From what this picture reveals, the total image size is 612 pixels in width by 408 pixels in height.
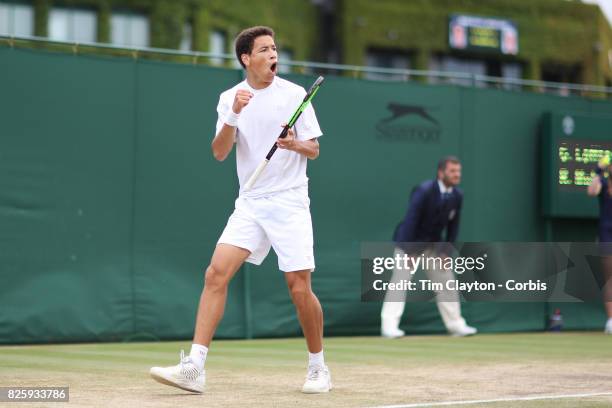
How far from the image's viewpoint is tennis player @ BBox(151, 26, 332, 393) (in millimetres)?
7027

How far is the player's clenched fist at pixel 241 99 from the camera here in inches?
269

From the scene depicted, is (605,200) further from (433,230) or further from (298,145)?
(298,145)

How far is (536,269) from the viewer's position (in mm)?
14586

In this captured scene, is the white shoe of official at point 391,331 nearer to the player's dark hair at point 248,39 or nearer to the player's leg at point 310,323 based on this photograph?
the player's leg at point 310,323

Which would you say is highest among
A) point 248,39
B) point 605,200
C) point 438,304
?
point 248,39

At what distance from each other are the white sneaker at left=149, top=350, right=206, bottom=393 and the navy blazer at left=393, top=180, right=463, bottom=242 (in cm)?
632

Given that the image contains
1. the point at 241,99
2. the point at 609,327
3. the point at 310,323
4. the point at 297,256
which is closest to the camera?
the point at 241,99

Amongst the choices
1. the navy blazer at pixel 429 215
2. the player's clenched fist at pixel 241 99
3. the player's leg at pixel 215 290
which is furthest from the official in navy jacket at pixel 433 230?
the player's clenched fist at pixel 241 99

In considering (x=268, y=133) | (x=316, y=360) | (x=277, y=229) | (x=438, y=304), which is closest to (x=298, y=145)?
(x=268, y=133)

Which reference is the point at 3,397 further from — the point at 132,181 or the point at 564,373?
the point at 132,181

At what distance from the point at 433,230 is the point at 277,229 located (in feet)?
19.7

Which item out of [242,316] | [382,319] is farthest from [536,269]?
[242,316]

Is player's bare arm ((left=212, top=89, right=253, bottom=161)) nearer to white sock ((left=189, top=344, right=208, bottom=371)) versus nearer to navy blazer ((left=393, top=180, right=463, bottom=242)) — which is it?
white sock ((left=189, top=344, right=208, bottom=371))

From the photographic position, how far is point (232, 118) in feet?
22.9
